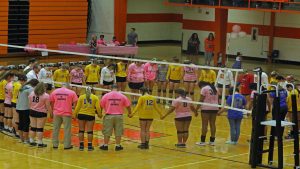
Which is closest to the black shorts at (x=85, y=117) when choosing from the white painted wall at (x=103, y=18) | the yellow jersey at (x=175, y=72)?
the yellow jersey at (x=175, y=72)

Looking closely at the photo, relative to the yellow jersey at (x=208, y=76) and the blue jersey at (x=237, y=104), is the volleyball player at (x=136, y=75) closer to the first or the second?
the yellow jersey at (x=208, y=76)

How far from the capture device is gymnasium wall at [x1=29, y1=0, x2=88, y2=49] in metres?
42.4

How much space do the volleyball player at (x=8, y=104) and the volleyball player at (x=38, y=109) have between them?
1597 millimetres

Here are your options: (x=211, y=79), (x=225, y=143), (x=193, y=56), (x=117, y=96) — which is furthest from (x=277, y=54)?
(x=117, y=96)

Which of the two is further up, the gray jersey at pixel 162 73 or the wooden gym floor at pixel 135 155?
the gray jersey at pixel 162 73

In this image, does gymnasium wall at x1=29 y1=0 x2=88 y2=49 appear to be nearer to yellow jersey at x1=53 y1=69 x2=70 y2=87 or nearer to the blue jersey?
yellow jersey at x1=53 y1=69 x2=70 y2=87

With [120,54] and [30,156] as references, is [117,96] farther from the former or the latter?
[120,54]

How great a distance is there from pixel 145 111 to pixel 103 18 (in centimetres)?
2581

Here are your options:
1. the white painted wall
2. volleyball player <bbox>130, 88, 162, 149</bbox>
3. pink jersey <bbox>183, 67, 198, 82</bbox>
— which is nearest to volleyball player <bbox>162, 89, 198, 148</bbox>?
volleyball player <bbox>130, 88, 162, 149</bbox>

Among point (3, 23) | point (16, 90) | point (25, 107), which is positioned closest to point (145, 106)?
point (25, 107)

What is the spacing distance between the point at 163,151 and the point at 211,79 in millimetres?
5633

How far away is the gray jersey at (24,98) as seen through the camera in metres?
19.9

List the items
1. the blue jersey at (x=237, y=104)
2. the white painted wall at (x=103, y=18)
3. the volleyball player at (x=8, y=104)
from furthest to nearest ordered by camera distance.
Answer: the white painted wall at (x=103, y=18) < the volleyball player at (x=8, y=104) < the blue jersey at (x=237, y=104)

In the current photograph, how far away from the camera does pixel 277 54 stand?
145 feet
